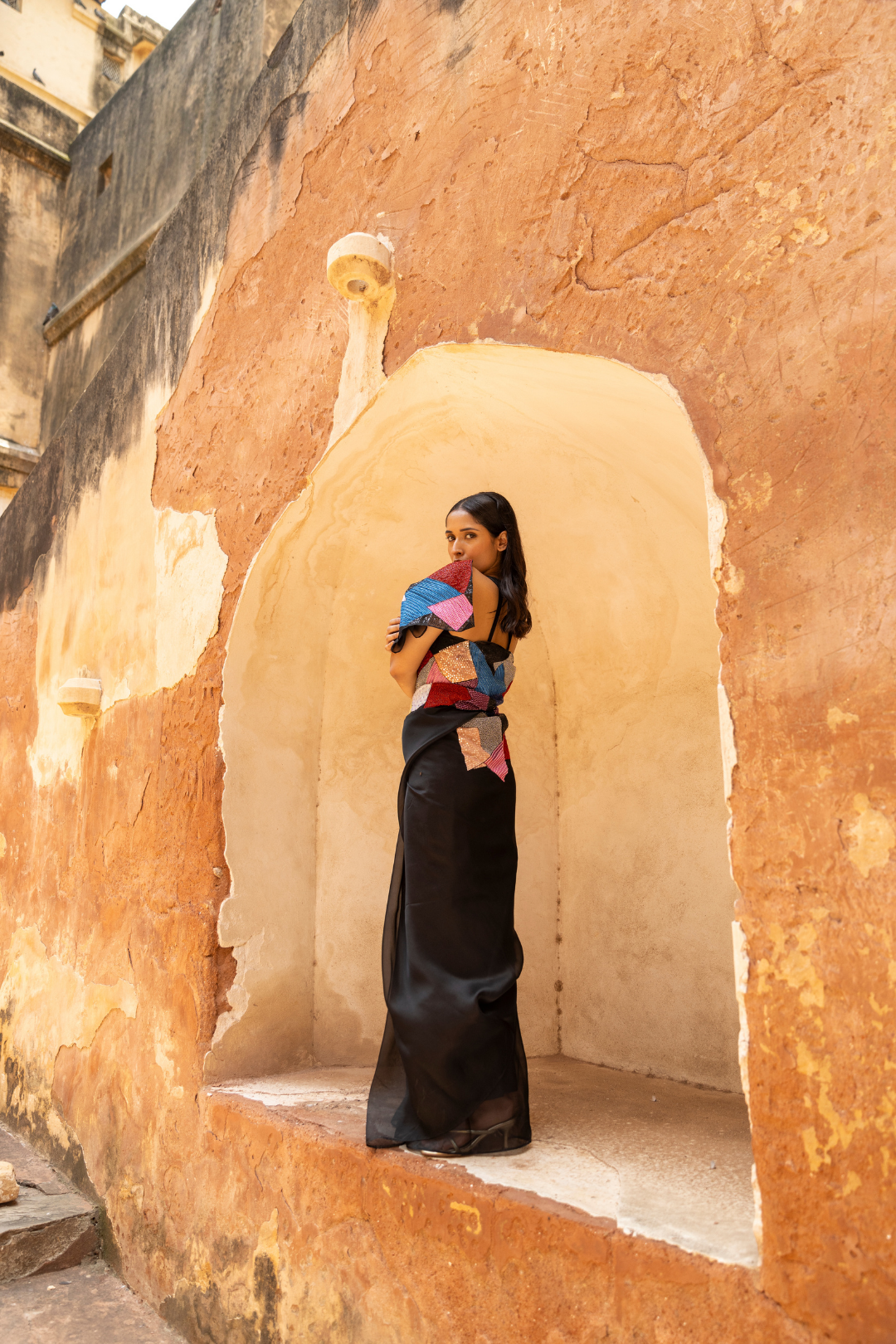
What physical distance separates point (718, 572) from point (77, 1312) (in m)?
2.64

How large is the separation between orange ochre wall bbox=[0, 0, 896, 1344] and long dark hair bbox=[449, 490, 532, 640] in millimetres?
420

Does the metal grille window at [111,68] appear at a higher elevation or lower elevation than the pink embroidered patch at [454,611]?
higher

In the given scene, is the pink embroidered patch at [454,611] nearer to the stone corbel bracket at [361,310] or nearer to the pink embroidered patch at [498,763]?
the pink embroidered patch at [498,763]

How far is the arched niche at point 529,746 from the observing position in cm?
271

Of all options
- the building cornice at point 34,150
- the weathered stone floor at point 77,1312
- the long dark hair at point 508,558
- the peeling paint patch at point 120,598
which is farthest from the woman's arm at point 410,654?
the building cornice at point 34,150

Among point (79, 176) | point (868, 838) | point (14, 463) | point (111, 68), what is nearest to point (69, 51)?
point (111, 68)

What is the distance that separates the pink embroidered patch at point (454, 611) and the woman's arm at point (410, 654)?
0.12ft

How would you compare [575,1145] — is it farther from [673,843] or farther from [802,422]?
[802,422]

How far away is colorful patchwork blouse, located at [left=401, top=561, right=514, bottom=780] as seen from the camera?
2.30m

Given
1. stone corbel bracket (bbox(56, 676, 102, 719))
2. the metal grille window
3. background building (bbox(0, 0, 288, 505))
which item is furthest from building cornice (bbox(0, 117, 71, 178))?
stone corbel bracket (bbox(56, 676, 102, 719))

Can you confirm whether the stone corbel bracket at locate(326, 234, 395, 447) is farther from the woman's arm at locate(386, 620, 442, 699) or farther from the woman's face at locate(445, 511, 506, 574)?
the woman's arm at locate(386, 620, 442, 699)

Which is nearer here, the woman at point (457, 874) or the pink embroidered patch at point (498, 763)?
the woman at point (457, 874)


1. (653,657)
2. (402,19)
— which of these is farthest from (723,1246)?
(402,19)

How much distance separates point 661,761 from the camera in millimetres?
2975
